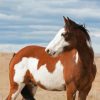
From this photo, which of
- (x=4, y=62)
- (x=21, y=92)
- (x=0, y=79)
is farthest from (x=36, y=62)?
(x=4, y=62)

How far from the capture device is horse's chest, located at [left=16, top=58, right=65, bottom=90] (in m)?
10.4

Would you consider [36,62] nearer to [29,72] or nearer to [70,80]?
[29,72]

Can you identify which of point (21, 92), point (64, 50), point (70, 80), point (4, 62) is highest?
point (64, 50)

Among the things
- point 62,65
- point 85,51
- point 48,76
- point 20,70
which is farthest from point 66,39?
point 20,70

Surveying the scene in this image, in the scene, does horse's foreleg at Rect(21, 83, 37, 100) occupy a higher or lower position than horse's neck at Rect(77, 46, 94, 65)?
lower

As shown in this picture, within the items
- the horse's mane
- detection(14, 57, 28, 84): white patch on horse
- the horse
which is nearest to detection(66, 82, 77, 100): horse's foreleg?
the horse

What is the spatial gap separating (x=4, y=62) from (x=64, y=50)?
36179 millimetres

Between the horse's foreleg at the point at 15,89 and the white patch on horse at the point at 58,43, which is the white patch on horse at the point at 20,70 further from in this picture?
the white patch on horse at the point at 58,43

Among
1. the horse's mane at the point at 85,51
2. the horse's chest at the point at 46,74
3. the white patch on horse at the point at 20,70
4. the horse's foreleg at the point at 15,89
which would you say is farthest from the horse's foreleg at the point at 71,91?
the horse's foreleg at the point at 15,89

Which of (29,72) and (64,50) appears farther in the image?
(29,72)

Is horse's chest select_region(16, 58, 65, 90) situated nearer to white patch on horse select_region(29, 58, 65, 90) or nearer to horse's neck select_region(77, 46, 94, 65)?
white patch on horse select_region(29, 58, 65, 90)

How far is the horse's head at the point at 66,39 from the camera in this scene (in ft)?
31.7

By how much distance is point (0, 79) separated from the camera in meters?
33.1

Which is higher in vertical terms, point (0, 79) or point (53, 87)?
point (53, 87)
